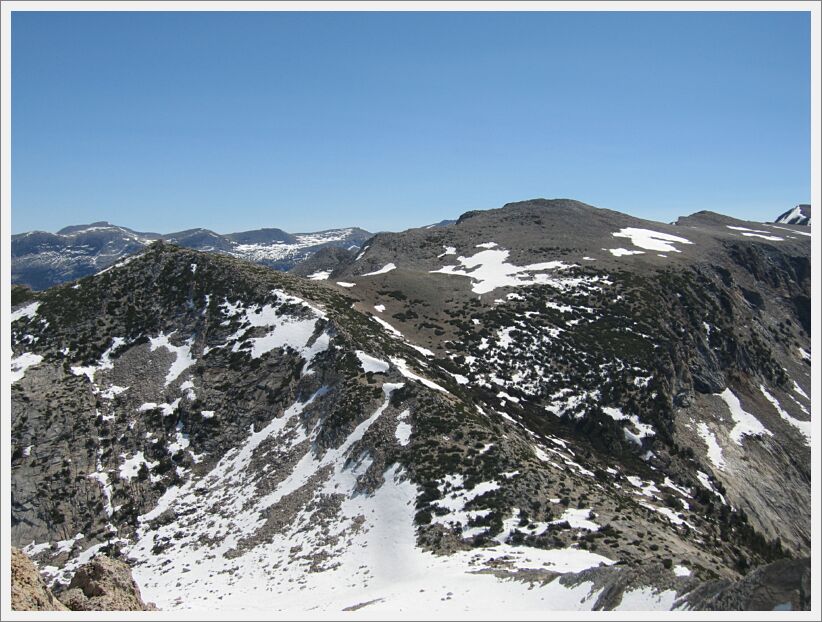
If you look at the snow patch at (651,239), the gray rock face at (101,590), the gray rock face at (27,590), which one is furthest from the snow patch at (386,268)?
the gray rock face at (27,590)

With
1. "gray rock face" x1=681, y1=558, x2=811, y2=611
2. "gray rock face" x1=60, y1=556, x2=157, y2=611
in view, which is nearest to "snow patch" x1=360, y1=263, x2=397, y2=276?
"gray rock face" x1=60, y1=556, x2=157, y2=611

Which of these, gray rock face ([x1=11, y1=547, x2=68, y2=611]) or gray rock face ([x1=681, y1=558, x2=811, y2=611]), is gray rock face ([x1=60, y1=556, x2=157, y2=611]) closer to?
gray rock face ([x1=11, y1=547, x2=68, y2=611])

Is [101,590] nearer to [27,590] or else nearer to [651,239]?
[27,590]

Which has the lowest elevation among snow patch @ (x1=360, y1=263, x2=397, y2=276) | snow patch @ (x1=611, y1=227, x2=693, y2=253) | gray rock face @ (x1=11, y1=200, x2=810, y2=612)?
gray rock face @ (x1=11, y1=200, x2=810, y2=612)

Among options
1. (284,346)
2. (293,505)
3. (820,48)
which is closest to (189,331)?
(284,346)

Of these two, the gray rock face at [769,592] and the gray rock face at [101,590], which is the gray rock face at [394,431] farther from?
the gray rock face at [101,590]

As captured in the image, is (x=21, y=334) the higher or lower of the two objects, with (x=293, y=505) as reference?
higher

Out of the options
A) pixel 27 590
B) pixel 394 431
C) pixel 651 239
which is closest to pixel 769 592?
pixel 27 590

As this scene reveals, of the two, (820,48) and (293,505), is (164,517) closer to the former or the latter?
(293,505)
